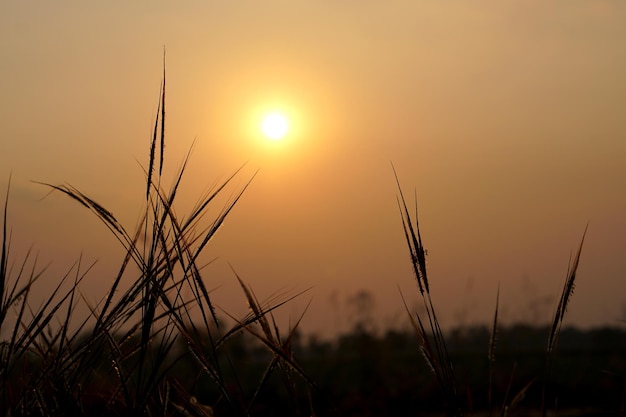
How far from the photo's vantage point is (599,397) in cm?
768

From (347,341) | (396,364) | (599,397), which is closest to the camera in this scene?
(599,397)

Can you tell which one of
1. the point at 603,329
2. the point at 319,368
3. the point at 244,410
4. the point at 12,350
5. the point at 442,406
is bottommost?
the point at 244,410

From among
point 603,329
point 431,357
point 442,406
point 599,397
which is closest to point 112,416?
point 431,357

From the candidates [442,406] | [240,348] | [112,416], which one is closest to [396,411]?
[442,406]

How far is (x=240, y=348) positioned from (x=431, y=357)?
32.3ft

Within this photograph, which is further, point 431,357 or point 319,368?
point 319,368

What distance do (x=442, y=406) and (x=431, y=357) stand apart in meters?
5.63

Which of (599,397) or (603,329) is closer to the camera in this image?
(599,397)

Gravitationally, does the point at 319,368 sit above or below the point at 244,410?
above

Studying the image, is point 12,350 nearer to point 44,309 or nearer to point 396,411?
point 44,309

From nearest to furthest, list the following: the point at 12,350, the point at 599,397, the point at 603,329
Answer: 1. the point at 12,350
2. the point at 599,397
3. the point at 603,329

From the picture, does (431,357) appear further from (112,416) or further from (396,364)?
(396,364)

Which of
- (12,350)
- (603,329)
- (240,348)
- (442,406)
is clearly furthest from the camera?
(603,329)

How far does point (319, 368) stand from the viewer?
10.3 metres
